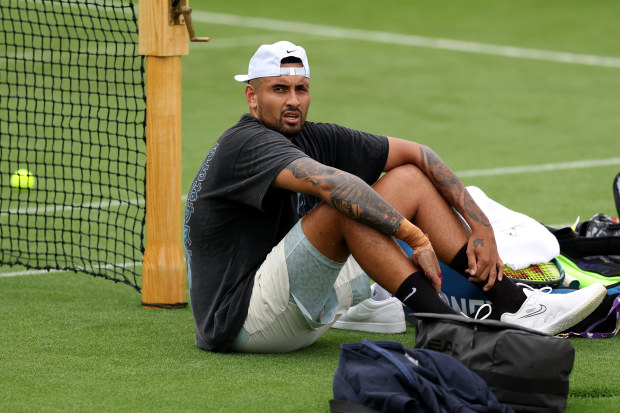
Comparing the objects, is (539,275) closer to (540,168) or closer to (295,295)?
(295,295)

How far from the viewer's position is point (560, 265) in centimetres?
556

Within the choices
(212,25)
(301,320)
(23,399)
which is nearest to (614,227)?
(301,320)

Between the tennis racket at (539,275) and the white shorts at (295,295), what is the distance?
865 millimetres

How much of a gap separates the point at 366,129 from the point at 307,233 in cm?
695

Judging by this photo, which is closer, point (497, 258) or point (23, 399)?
point (23, 399)

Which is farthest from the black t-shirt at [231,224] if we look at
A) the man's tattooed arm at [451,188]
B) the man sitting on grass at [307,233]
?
the man's tattooed arm at [451,188]

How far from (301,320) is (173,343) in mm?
760

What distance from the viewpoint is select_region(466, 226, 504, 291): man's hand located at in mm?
4891

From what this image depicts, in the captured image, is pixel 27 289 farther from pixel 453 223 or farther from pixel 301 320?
pixel 453 223

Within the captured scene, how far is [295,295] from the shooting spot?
468 cm

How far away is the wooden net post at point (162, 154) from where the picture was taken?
5.82 m

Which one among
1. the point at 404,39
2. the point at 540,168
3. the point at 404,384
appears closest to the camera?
the point at 404,384

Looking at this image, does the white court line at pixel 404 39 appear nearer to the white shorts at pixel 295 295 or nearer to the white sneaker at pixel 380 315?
the white sneaker at pixel 380 315

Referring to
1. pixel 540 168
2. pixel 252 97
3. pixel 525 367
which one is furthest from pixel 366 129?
pixel 525 367
